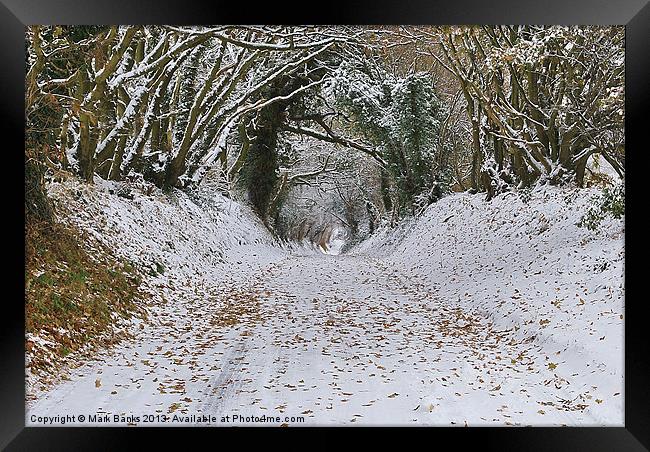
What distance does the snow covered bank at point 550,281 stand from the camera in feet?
17.3

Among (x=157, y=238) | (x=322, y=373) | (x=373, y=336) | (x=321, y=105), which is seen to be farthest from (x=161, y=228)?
(x=321, y=105)

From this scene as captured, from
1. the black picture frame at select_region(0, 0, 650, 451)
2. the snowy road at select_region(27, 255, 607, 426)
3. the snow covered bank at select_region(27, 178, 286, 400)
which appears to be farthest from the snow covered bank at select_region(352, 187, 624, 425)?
the snow covered bank at select_region(27, 178, 286, 400)

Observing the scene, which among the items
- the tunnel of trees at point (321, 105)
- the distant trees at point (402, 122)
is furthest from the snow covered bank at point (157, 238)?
the distant trees at point (402, 122)

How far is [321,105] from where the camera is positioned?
2309 cm

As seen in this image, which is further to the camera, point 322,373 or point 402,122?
point 402,122

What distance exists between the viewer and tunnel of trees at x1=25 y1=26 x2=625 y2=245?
24.8ft

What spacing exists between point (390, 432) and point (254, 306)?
5676 mm

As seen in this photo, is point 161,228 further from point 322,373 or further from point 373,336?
point 322,373

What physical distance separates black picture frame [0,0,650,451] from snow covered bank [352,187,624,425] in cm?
82
